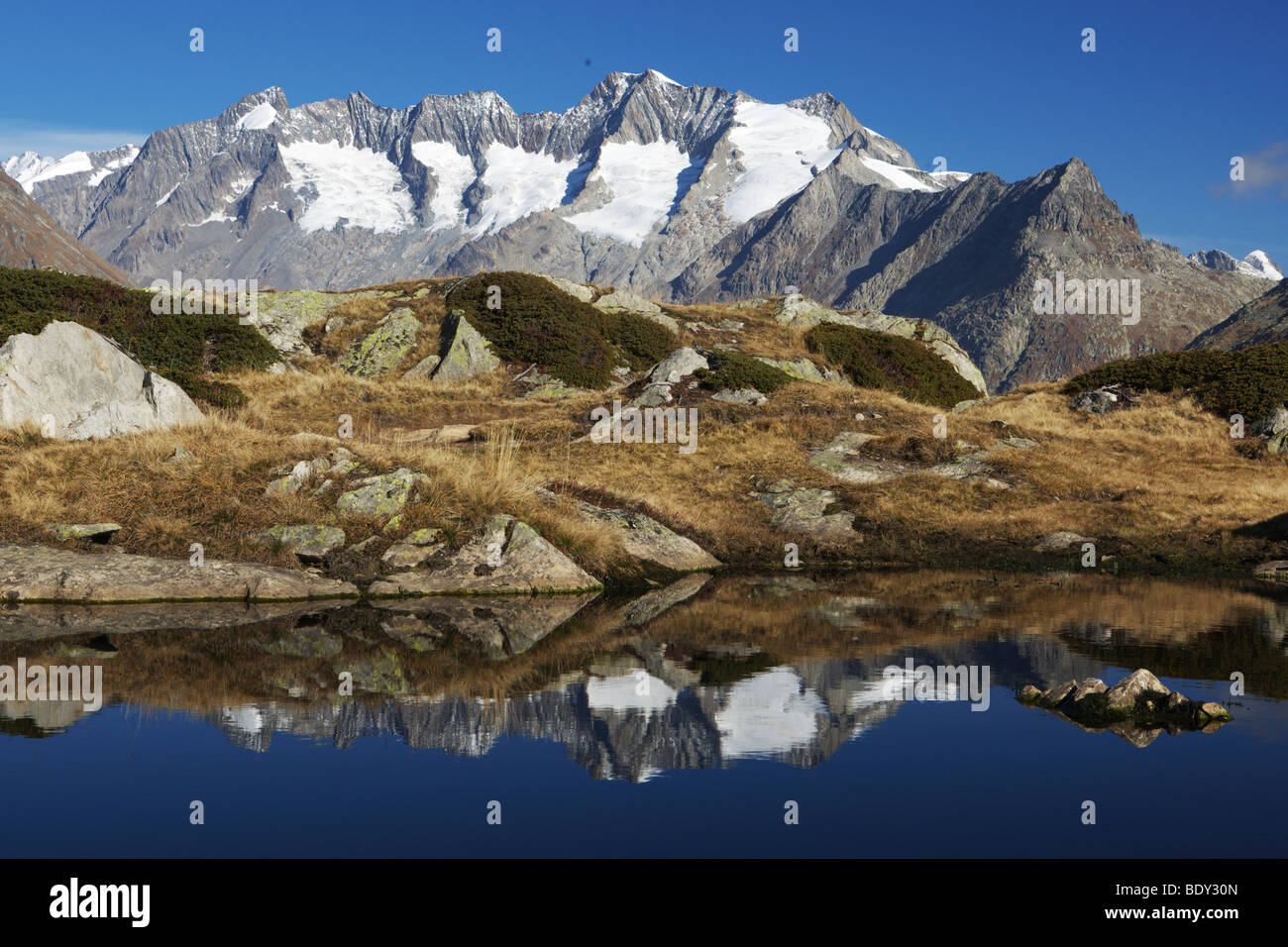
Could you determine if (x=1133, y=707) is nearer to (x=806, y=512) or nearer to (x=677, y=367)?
(x=806, y=512)

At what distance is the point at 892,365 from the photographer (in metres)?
57.1

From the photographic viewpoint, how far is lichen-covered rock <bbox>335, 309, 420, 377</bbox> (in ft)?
165

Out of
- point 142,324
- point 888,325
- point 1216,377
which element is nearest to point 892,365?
point 888,325

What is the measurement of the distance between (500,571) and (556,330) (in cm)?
3293

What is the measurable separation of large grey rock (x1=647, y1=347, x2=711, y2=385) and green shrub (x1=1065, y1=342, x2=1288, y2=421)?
61.2 feet

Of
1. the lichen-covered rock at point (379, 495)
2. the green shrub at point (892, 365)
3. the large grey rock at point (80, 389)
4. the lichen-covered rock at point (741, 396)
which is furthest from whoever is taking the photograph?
the green shrub at point (892, 365)

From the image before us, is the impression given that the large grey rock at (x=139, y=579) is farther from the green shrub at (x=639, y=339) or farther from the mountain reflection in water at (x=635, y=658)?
the green shrub at (x=639, y=339)

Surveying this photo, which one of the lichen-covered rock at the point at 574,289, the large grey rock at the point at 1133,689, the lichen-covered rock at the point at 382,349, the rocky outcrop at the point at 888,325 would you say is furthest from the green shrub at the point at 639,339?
the large grey rock at the point at 1133,689

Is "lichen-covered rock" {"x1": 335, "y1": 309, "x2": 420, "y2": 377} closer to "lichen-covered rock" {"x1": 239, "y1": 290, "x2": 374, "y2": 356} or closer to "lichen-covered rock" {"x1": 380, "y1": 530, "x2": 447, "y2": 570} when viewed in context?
"lichen-covered rock" {"x1": 239, "y1": 290, "x2": 374, "y2": 356}

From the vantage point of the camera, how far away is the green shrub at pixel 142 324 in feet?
146

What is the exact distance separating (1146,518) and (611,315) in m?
35.1

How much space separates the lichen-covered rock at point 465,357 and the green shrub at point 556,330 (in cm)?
79

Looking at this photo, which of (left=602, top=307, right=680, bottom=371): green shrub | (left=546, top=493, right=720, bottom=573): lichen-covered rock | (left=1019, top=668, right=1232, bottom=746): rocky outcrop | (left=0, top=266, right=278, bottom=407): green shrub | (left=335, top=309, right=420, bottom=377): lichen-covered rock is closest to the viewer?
(left=1019, top=668, right=1232, bottom=746): rocky outcrop

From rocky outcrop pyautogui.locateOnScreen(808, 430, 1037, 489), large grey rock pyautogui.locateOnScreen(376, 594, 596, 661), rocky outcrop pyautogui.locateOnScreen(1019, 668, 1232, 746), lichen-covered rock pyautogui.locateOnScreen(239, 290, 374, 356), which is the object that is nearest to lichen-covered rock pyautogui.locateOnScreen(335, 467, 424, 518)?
large grey rock pyautogui.locateOnScreen(376, 594, 596, 661)
